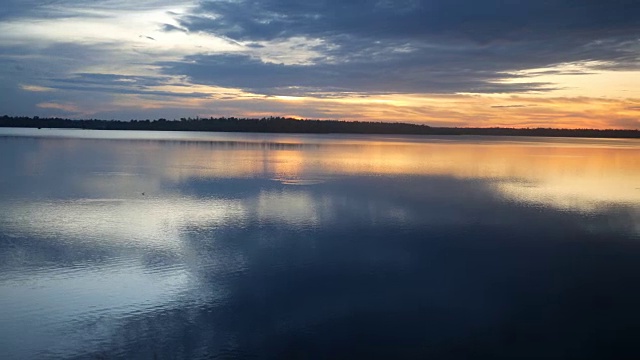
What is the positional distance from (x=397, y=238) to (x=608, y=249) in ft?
10.3

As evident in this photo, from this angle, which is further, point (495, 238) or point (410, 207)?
point (410, 207)

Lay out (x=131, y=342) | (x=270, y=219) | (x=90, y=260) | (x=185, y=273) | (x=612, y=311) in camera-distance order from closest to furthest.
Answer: (x=131, y=342) → (x=612, y=311) → (x=185, y=273) → (x=90, y=260) → (x=270, y=219)

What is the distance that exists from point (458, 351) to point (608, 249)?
16.0 ft

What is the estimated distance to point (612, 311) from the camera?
5863 millimetres

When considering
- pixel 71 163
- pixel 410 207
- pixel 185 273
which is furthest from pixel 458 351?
pixel 71 163

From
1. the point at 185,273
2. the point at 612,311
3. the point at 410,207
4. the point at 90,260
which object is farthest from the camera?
the point at 410,207

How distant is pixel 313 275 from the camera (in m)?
6.87

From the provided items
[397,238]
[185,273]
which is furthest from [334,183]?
[185,273]

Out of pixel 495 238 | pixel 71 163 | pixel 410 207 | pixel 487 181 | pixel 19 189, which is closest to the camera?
pixel 495 238

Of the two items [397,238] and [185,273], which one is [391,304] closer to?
[185,273]

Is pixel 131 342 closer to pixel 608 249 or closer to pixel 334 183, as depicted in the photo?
pixel 608 249

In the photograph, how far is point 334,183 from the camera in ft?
53.7

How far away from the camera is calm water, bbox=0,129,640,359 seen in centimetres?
498

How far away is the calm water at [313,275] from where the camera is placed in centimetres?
498
